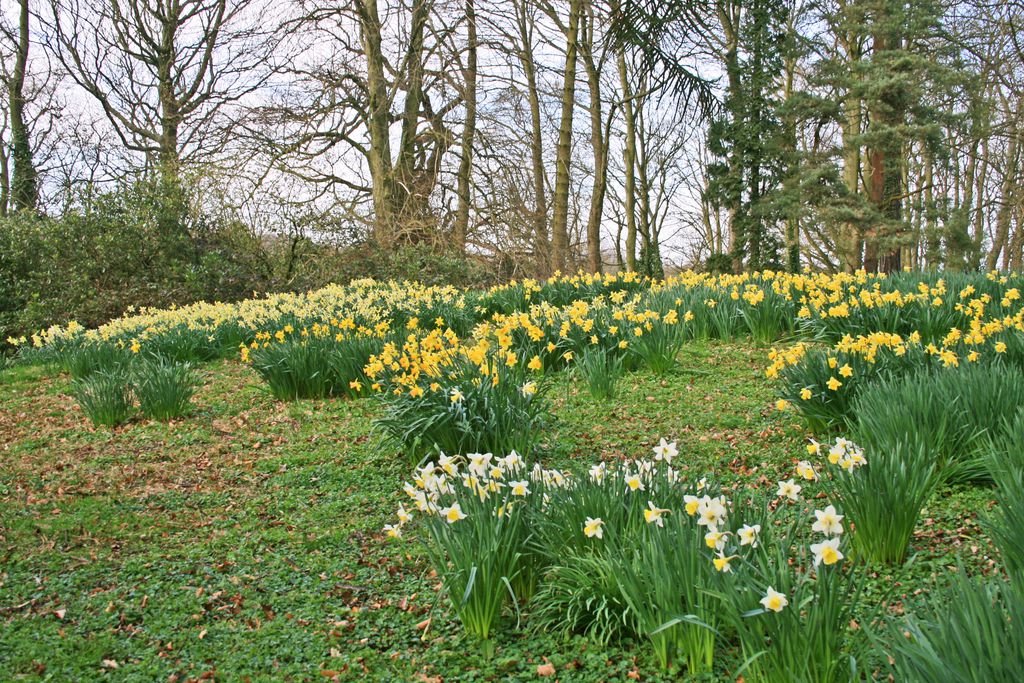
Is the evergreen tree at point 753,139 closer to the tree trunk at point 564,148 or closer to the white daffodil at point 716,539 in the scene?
the tree trunk at point 564,148

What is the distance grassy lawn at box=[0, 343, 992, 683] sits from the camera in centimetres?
256

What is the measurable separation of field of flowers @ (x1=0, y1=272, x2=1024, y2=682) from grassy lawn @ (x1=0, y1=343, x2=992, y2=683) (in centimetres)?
4

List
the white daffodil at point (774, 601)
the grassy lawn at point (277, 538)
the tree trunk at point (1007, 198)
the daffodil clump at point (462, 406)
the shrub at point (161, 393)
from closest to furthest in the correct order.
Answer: the white daffodil at point (774, 601) < the grassy lawn at point (277, 538) < the daffodil clump at point (462, 406) < the shrub at point (161, 393) < the tree trunk at point (1007, 198)

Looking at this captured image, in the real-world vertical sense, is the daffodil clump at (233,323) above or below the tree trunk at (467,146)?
below

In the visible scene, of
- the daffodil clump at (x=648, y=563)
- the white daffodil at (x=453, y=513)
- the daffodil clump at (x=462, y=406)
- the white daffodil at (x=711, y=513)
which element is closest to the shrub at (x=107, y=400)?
the daffodil clump at (x=462, y=406)

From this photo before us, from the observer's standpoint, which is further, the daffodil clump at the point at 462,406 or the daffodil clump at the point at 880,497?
the daffodil clump at the point at 462,406

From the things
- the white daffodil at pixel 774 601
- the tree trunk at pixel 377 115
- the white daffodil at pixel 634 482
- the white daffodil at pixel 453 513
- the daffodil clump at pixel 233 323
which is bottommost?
the white daffodil at pixel 774 601

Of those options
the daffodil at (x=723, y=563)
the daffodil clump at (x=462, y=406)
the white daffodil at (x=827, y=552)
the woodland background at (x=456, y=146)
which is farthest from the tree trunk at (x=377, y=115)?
the white daffodil at (x=827, y=552)

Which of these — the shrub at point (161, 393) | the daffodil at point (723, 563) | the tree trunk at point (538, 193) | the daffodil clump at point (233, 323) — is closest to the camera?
the daffodil at point (723, 563)

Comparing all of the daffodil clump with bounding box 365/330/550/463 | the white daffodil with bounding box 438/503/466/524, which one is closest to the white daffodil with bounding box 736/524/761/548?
the white daffodil with bounding box 438/503/466/524

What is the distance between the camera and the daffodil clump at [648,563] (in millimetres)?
1976

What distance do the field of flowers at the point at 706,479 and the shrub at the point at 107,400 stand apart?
0.02 m

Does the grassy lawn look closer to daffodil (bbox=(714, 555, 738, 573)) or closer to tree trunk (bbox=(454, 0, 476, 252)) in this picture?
daffodil (bbox=(714, 555, 738, 573))

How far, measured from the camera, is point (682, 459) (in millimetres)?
4184
